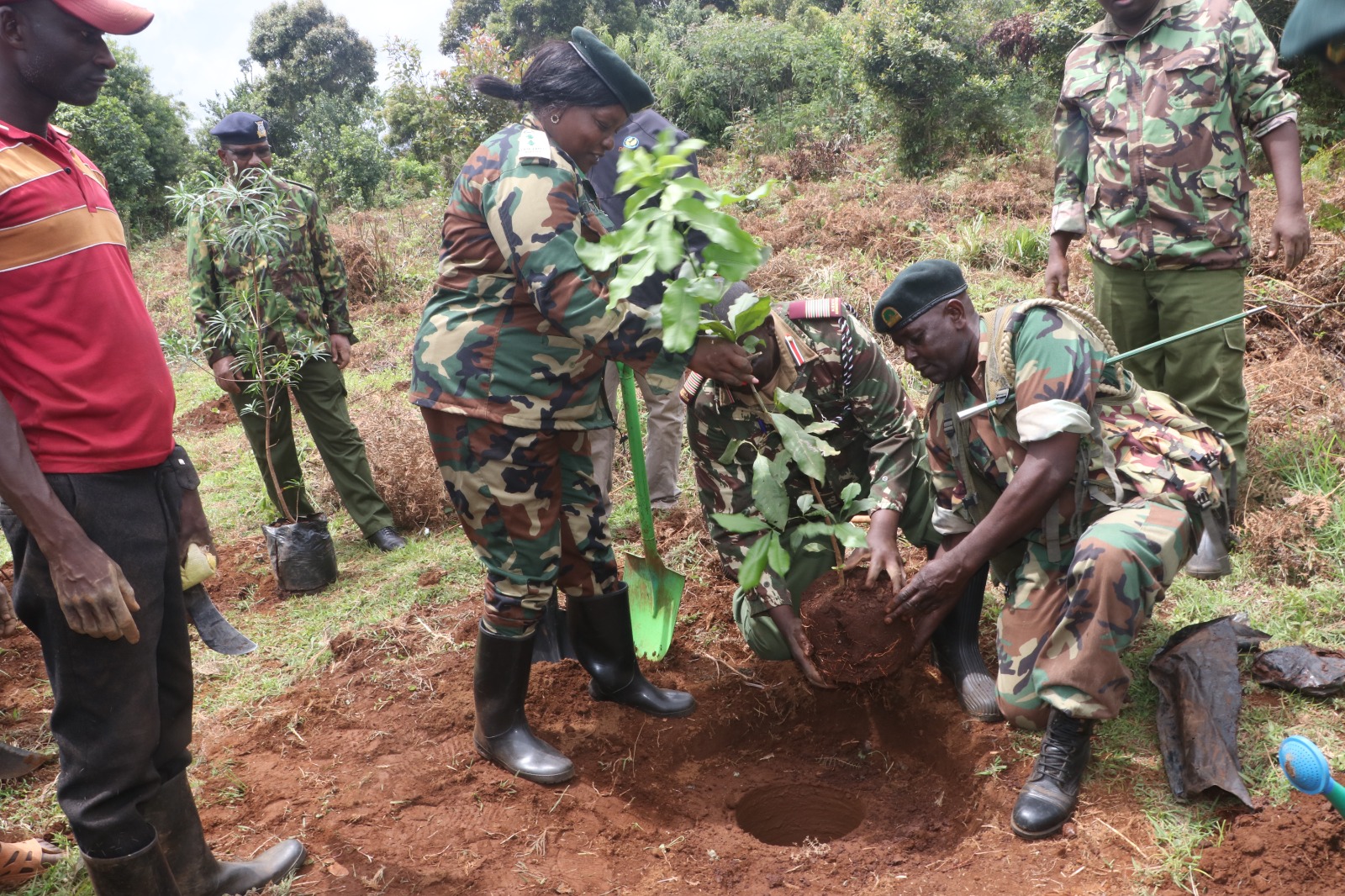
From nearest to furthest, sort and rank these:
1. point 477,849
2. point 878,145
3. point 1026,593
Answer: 1. point 477,849
2. point 1026,593
3. point 878,145

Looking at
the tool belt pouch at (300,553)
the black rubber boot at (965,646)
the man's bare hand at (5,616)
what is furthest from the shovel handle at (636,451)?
the man's bare hand at (5,616)

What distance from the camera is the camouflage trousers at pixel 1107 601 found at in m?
2.34

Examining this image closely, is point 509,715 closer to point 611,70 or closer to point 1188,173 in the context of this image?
point 611,70

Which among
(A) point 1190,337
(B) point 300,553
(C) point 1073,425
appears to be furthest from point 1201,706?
(B) point 300,553

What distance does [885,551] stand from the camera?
283cm

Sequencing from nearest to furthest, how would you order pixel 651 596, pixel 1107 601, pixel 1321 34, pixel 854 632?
pixel 1321 34 → pixel 1107 601 → pixel 854 632 → pixel 651 596

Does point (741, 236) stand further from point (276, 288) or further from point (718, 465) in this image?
point (276, 288)

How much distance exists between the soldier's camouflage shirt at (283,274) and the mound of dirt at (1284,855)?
404 cm

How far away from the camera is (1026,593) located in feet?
8.86

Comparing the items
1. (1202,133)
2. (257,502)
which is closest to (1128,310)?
(1202,133)

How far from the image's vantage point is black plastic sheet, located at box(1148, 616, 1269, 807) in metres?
2.28

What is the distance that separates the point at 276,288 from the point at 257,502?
5.99 ft

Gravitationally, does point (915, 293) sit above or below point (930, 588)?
above

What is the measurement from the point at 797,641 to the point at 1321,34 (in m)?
2.20
